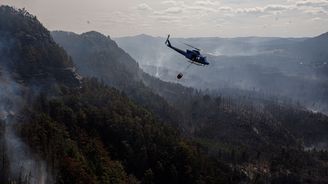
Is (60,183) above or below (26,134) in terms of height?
below

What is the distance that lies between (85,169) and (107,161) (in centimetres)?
1888

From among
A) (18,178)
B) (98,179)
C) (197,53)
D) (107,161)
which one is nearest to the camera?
(197,53)

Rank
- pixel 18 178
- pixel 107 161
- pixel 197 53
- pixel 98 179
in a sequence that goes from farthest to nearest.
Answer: pixel 107 161
pixel 98 179
pixel 18 178
pixel 197 53

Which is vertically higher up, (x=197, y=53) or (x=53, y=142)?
(x=197, y=53)

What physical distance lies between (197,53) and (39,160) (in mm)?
83181

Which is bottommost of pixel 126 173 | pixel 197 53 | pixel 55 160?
pixel 126 173

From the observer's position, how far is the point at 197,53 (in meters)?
127

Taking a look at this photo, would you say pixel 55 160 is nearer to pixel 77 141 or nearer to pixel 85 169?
pixel 85 169

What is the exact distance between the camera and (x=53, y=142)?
581 ft

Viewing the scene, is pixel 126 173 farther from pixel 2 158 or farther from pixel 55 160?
pixel 2 158

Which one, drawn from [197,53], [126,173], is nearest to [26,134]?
[126,173]

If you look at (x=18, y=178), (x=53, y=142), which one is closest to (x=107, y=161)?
(x=53, y=142)

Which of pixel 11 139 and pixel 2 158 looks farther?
pixel 11 139

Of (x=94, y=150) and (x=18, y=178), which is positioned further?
(x=94, y=150)
